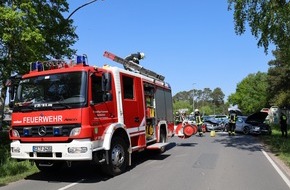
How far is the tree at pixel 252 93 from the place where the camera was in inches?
3883

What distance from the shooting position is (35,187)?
9.40 metres

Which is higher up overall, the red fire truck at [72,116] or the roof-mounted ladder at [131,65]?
the roof-mounted ladder at [131,65]

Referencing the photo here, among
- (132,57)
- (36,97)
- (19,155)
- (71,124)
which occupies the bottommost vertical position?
(19,155)

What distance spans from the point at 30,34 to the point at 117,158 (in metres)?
7.44

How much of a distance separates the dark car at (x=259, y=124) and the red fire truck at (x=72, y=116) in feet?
60.4

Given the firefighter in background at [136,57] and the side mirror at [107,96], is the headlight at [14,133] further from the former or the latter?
the firefighter in background at [136,57]

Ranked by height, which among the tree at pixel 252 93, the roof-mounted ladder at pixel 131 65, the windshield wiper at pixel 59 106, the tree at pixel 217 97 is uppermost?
the tree at pixel 217 97

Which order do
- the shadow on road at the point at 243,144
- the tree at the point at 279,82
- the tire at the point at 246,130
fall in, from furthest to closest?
1. the tree at the point at 279,82
2. the tire at the point at 246,130
3. the shadow on road at the point at 243,144

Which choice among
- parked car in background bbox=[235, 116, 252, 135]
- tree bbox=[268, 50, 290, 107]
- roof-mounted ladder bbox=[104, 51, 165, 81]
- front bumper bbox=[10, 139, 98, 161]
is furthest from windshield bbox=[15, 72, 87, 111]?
tree bbox=[268, 50, 290, 107]

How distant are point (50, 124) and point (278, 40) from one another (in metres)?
11.4

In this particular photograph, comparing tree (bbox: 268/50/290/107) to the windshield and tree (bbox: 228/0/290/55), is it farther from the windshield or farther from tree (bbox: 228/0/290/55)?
the windshield

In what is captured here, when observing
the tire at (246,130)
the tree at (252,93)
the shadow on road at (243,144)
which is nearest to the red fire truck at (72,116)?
the shadow on road at (243,144)

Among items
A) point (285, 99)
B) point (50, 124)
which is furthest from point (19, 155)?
point (285, 99)

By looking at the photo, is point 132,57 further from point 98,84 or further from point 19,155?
point 19,155
